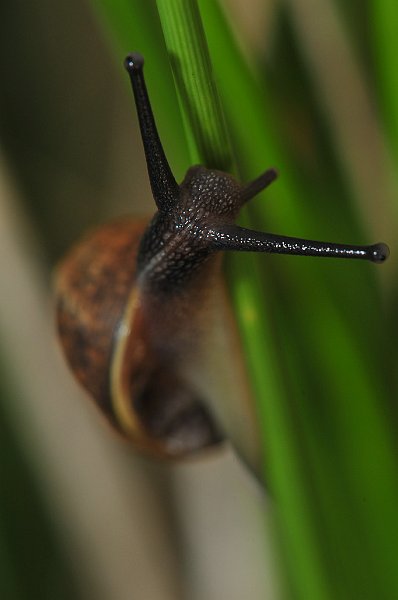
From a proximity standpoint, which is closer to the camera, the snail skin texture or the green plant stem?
the green plant stem

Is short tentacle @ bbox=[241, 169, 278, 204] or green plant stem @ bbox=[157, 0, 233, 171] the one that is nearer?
green plant stem @ bbox=[157, 0, 233, 171]

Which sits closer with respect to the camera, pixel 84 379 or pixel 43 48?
pixel 84 379

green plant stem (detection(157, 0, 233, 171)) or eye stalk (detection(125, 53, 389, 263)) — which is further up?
green plant stem (detection(157, 0, 233, 171))

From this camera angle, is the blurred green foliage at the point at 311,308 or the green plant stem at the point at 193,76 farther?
the blurred green foliage at the point at 311,308

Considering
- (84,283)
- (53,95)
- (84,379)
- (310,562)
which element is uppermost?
(53,95)

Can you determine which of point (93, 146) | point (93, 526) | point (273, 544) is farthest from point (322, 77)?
point (93, 526)

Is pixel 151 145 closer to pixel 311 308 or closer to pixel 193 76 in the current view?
pixel 193 76

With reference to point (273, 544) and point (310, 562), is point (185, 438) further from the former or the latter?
point (310, 562)
